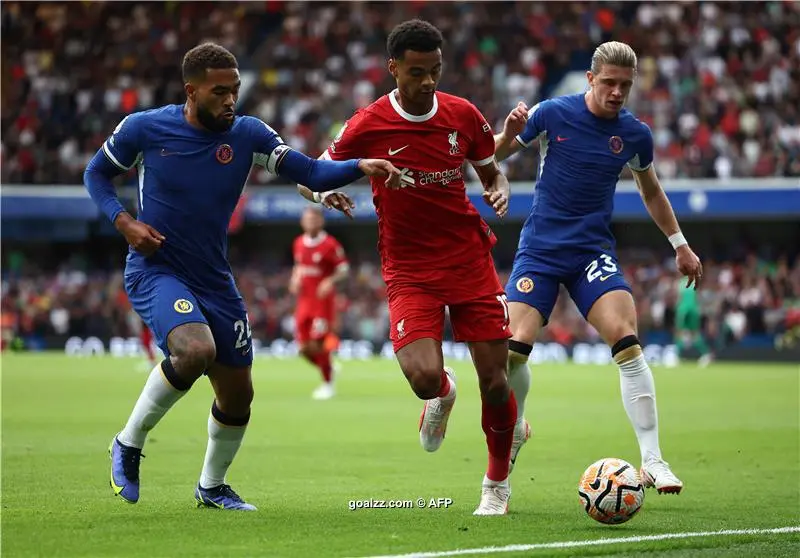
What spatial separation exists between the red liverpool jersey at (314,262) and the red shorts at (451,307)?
11.7m

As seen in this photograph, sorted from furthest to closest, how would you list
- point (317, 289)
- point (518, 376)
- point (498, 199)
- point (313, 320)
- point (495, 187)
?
point (317, 289) → point (313, 320) → point (518, 376) → point (495, 187) → point (498, 199)

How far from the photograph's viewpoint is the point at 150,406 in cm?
762

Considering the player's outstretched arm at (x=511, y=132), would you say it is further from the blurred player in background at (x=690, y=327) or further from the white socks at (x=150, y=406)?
the blurred player in background at (x=690, y=327)

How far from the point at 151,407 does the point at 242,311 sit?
80 cm

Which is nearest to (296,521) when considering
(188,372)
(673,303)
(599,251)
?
(188,372)

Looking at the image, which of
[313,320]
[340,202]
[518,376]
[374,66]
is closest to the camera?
[340,202]

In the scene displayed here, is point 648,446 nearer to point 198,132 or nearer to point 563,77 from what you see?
point 198,132

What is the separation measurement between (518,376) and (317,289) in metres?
11.0

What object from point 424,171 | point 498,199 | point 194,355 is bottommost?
point 194,355

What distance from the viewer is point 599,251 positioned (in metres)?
8.98

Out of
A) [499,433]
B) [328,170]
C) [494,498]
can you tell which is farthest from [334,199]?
[494,498]

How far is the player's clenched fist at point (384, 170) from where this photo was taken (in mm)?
7258

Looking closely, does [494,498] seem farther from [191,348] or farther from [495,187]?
[191,348]

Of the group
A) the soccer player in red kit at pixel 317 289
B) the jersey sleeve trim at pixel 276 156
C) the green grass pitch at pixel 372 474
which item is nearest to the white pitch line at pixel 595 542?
the green grass pitch at pixel 372 474
